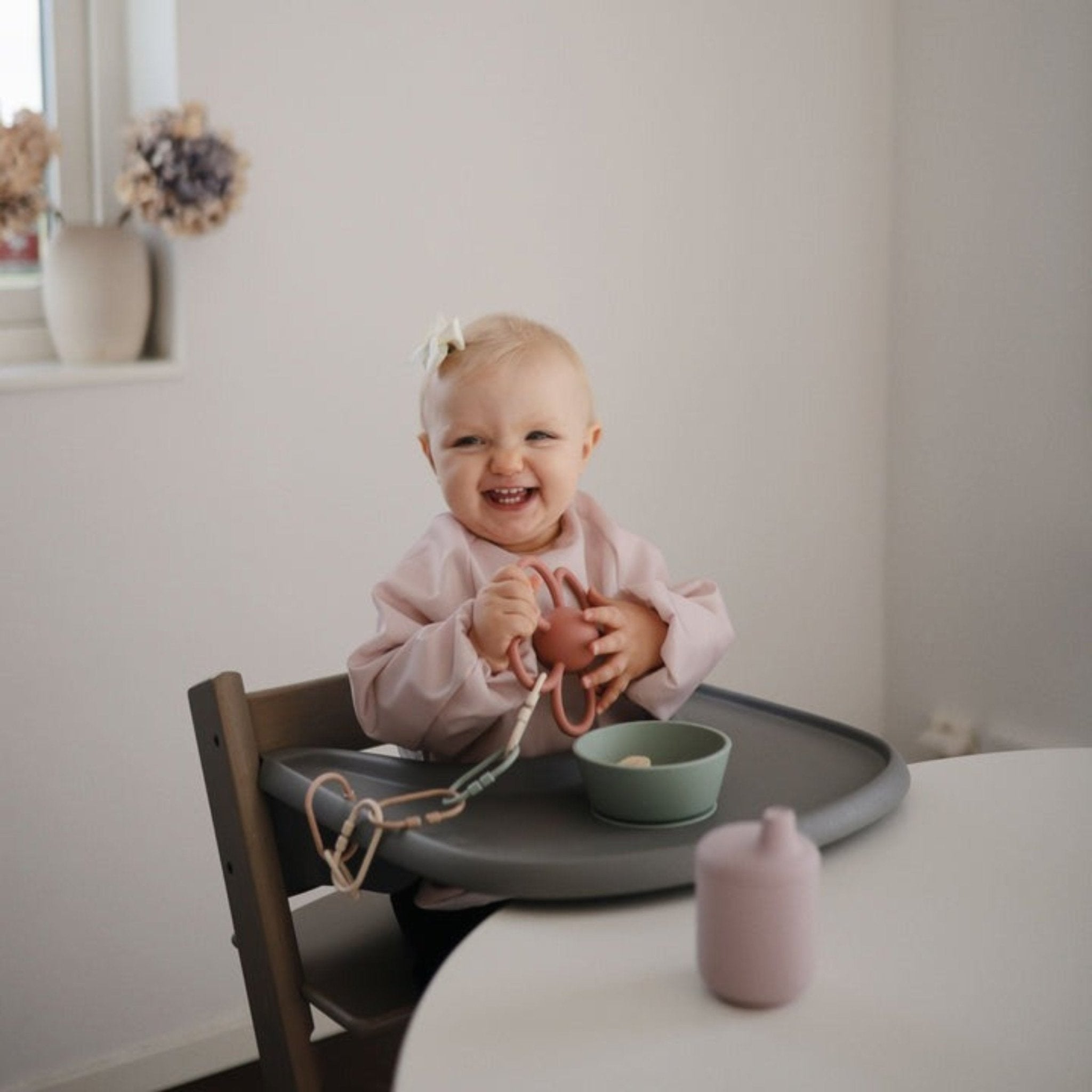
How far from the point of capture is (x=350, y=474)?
2.44 m

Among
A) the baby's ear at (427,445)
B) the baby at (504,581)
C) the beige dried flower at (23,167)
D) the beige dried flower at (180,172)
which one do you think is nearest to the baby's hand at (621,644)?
the baby at (504,581)

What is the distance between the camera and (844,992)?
3.21ft

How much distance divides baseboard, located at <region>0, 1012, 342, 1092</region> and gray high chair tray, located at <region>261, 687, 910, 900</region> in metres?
1.16

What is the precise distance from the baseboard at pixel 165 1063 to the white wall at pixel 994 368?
1.28m

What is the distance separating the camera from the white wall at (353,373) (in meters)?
2.25

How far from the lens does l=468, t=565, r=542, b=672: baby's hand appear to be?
1300mm

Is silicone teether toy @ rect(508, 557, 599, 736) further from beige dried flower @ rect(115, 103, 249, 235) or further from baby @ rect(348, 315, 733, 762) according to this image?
beige dried flower @ rect(115, 103, 249, 235)

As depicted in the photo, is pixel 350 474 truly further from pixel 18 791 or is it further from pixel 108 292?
pixel 18 791

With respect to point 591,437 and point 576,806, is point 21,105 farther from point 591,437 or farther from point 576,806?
point 576,806

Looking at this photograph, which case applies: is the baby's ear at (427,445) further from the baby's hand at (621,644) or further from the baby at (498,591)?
the baby's hand at (621,644)

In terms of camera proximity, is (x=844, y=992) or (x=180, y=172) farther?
(x=180, y=172)

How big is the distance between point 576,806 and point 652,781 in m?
0.10

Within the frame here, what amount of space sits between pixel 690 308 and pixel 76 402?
1045 millimetres

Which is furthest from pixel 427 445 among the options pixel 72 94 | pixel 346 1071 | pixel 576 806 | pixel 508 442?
pixel 346 1071
